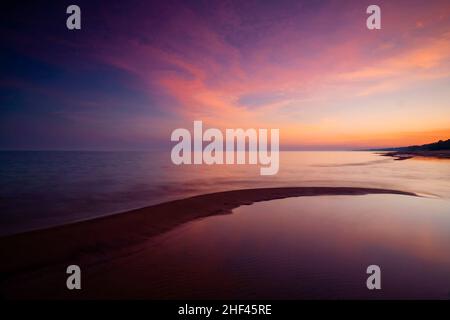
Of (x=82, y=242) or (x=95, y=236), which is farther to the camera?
(x=95, y=236)

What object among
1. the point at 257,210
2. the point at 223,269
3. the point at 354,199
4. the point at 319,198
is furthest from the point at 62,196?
the point at 354,199

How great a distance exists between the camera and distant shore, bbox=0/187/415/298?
19.8 feet

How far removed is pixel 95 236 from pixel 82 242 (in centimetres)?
62

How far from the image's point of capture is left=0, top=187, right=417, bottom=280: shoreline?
683 centimetres

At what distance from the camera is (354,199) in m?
15.8

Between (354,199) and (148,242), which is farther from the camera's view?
(354,199)

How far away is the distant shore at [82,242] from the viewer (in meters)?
6.04

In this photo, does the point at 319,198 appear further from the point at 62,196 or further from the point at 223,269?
the point at 62,196

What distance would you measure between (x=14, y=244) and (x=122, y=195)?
32.9 ft

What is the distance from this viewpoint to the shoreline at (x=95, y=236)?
269 inches

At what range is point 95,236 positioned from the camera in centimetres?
865

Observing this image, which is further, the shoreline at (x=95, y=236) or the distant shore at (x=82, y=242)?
the shoreline at (x=95, y=236)

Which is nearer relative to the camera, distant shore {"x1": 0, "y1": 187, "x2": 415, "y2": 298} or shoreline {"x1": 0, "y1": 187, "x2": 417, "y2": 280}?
distant shore {"x1": 0, "y1": 187, "x2": 415, "y2": 298}
